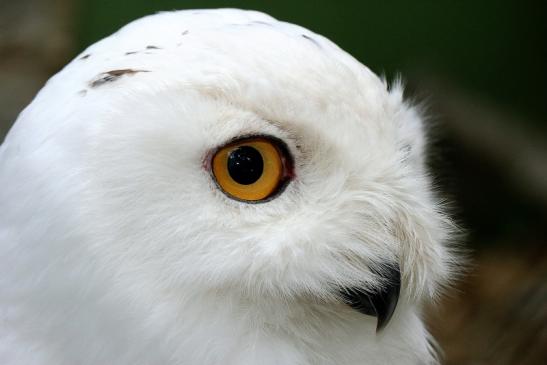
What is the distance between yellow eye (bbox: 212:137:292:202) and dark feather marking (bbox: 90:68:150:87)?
0.19 metres

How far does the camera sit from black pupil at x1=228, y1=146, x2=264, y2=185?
3.41 feet

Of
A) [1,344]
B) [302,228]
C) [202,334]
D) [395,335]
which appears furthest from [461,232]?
[1,344]

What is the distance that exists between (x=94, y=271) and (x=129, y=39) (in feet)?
1.26

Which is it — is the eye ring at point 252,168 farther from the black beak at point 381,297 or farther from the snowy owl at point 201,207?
the black beak at point 381,297

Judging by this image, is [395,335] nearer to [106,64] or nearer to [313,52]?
[313,52]

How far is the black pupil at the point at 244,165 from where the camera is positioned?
1.04m

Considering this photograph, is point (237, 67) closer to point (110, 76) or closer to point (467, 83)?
point (110, 76)

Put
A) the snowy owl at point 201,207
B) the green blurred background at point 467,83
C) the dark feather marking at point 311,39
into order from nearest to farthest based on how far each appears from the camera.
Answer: the snowy owl at point 201,207
the dark feather marking at point 311,39
the green blurred background at point 467,83

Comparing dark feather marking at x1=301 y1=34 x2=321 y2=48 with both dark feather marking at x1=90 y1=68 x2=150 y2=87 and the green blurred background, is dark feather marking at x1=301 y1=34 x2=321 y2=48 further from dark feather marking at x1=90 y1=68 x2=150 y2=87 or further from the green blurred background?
the green blurred background

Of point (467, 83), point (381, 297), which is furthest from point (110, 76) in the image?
point (467, 83)

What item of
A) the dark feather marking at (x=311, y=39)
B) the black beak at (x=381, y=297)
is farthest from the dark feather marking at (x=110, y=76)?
the black beak at (x=381, y=297)

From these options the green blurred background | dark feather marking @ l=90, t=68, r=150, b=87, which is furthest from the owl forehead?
the green blurred background

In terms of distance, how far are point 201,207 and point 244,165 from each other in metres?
0.09

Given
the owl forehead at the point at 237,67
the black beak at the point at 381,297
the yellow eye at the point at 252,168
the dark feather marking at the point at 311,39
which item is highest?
the dark feather marking at the point at 311,39
